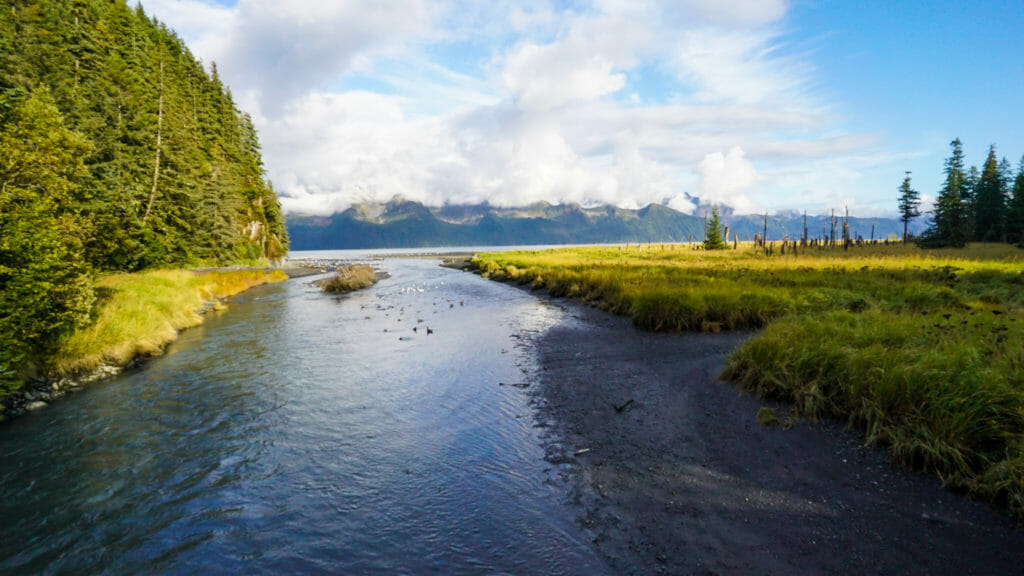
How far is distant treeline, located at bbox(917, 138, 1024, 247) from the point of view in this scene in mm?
58656

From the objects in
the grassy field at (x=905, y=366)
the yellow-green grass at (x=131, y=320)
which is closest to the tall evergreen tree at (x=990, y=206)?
the grassy field at (x=905, y=366)

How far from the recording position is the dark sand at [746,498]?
4.84 m

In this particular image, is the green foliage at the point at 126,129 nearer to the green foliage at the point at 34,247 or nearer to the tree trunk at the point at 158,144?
the tree trunk at the point at 158,144

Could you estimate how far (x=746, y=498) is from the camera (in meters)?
6.18

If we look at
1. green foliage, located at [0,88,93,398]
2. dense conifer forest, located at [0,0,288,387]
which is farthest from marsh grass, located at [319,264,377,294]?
green foliage, located at [0,88,93,398]

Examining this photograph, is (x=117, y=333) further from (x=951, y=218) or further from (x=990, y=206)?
(x=990, y=206)

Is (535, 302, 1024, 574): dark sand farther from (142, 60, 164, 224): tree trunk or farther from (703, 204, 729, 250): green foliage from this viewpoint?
(703, 204, 729, 250): green foliage

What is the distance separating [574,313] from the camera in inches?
953

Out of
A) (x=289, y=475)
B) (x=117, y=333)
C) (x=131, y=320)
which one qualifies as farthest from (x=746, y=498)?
(x=131, y=320)

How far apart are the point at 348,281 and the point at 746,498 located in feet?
133

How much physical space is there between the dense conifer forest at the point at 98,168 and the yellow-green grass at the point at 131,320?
0.84 meters

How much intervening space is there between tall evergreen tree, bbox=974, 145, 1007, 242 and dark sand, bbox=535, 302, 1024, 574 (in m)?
93.0

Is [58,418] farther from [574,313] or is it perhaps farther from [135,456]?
[574,313]

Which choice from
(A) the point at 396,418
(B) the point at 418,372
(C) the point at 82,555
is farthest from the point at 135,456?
(B) the point at 418,372
